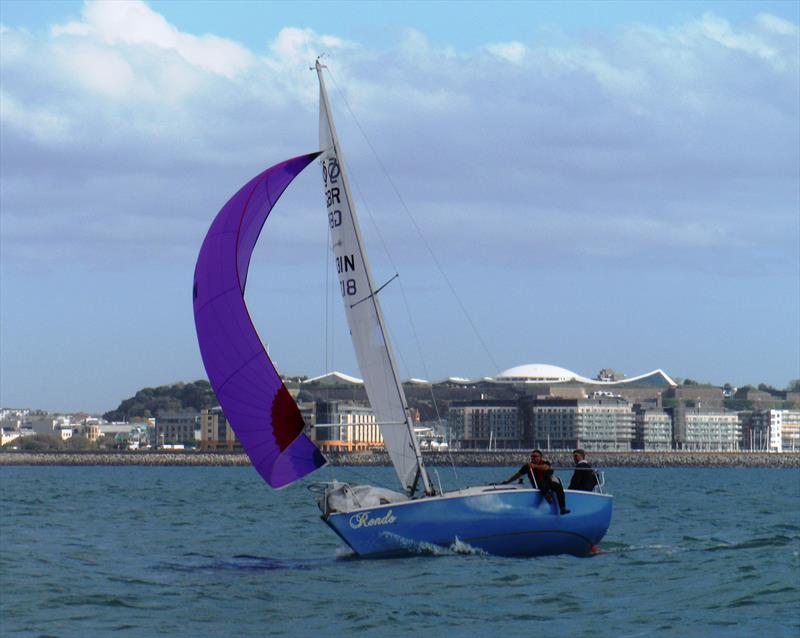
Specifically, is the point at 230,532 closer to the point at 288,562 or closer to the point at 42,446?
the point at 288,562

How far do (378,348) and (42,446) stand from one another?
14776 cm

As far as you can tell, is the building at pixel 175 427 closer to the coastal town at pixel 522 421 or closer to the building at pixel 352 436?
the coastal town at pixel 522 421

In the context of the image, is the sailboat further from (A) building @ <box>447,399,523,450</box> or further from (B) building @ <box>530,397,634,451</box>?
(A) building @ <box>447,399,523,450</box>

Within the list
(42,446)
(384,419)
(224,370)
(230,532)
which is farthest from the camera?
(42,446)

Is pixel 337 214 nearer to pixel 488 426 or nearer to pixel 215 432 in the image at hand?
pixel 215 432

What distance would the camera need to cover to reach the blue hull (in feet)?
53.8

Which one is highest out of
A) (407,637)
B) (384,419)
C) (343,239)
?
(343,239)

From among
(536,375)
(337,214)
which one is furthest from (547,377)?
(337,214)

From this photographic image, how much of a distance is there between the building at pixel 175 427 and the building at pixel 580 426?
38459mm

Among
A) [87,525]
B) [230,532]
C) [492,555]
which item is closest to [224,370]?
[492,555]

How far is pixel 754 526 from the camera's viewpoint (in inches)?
965

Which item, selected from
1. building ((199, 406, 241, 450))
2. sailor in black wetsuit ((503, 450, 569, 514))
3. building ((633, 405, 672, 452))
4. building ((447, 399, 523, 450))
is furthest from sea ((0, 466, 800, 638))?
building ((633, 405, 672, 452))

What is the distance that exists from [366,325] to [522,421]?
13002 cm

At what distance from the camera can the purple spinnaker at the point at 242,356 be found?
16.3 m
